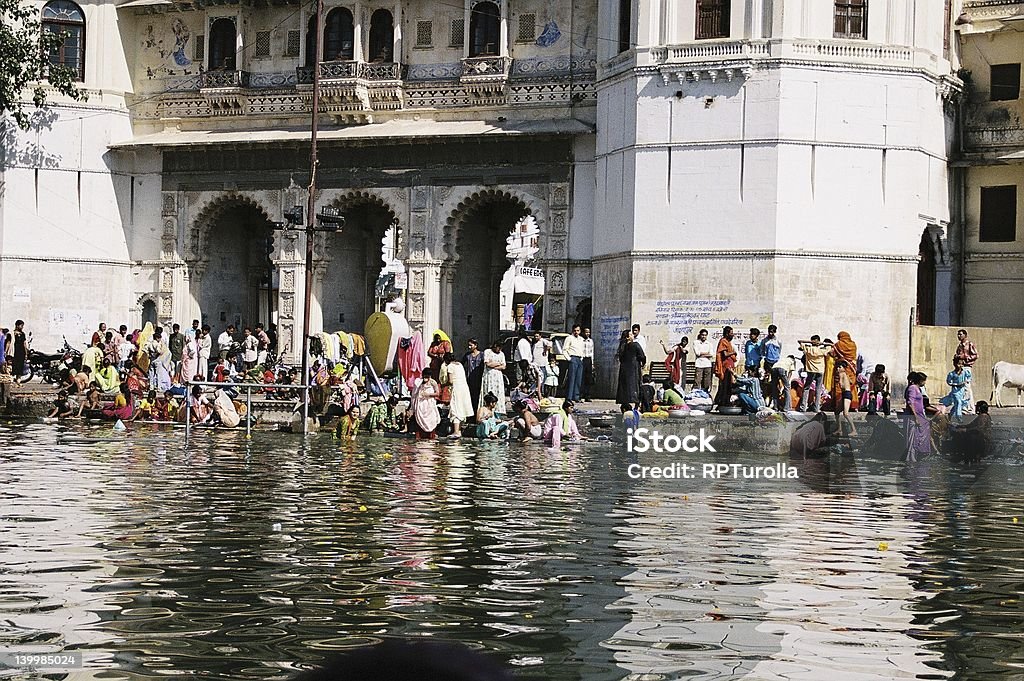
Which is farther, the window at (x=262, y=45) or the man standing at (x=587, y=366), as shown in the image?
the window at (x=262, y=45)

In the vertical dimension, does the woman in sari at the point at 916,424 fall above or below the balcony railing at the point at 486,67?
below

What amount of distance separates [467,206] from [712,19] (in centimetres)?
639

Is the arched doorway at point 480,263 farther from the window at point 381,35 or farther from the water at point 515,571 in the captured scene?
the water at point 515,571

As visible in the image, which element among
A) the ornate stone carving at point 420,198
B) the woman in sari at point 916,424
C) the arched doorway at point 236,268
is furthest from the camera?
the arched doorway at point 236,268

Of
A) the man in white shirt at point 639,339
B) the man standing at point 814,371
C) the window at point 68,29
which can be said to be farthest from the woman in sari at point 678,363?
the window at point 68,29

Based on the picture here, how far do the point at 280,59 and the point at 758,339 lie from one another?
1281cm

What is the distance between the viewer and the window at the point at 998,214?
2903 cm

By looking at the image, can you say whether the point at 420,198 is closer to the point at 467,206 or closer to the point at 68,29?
the point at 467,206

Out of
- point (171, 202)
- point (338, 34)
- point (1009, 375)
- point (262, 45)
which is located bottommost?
point (1009, 375)

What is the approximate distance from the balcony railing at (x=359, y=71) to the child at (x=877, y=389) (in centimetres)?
1115

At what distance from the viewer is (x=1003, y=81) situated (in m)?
29.0

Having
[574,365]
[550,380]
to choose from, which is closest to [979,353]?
[574,365]

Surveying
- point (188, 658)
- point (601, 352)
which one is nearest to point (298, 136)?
point (601, 352)

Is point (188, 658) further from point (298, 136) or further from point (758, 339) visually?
point (298, 136)
